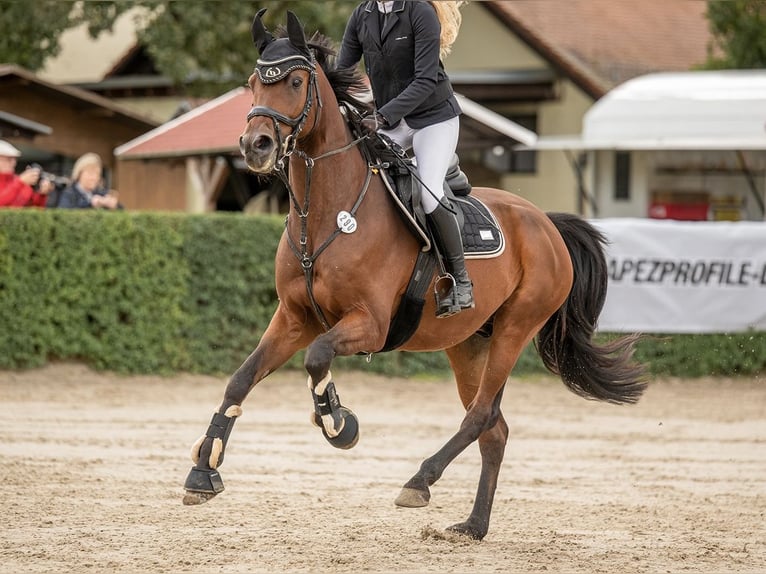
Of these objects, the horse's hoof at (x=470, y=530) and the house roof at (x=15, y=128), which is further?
the house roof at (x=15, y=128)

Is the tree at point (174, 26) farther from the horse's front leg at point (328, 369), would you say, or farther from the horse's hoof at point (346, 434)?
the horse's hoof at point (346, 434)

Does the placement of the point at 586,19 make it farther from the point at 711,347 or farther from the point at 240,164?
the point at 711,347

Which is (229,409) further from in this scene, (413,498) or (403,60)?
(403,60)

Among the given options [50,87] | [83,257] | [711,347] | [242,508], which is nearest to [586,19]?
[50,87]

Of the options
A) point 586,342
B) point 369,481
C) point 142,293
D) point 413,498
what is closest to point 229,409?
point 413,498

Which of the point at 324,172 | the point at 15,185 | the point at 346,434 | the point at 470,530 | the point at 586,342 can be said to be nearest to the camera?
the point at 346,434

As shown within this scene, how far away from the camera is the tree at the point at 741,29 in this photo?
23438 mm

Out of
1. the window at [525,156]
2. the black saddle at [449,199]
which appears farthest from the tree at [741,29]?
the black saddle at [449,199]

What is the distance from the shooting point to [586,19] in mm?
29094

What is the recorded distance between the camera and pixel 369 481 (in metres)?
9.66

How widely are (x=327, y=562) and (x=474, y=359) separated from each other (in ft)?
6.92

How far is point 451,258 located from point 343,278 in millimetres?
814

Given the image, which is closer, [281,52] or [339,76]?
[281,52]

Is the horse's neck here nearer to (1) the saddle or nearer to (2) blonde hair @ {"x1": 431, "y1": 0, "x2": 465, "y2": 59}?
(1) the saddle
